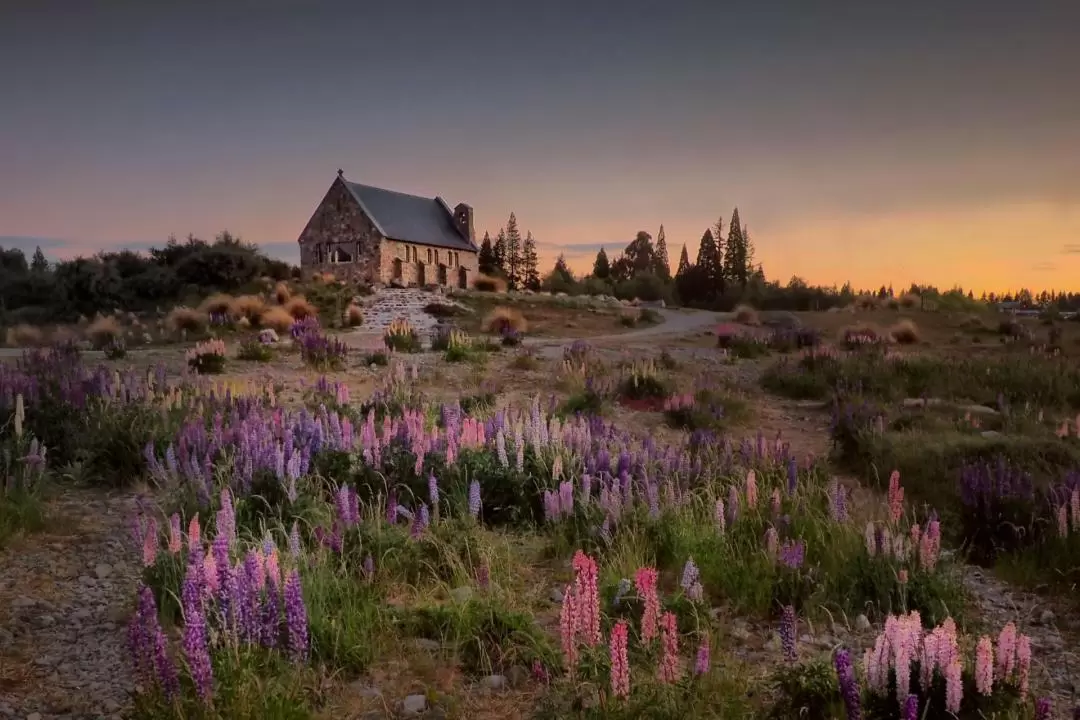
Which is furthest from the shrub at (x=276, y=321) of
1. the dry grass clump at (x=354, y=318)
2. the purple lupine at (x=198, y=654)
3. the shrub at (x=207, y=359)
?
the purple lupine at (x=198, y=654)

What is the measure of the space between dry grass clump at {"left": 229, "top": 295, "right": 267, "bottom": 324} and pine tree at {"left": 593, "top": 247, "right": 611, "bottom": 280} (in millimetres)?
46714

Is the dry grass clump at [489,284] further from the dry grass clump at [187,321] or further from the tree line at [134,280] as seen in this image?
the dry grass clump at [187,321]

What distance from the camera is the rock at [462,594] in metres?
4.11

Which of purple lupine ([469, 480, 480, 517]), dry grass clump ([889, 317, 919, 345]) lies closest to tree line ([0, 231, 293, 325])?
dry grass clump ([889, 317, 919, 345])

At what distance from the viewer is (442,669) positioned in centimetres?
356

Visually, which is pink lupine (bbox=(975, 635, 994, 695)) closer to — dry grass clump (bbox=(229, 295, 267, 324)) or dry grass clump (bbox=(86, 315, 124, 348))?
dry grass clump (bbox=(86, 315, 124, 348))

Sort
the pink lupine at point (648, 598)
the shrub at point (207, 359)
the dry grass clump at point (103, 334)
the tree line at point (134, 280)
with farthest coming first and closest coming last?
the tree line at point (134, 280), the dry grass clump at point (103, 334), the shrub at point (207, 359), the pink lupine at point (648, 598)

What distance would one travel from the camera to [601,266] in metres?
70.6

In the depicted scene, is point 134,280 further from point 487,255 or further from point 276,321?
point 487,255

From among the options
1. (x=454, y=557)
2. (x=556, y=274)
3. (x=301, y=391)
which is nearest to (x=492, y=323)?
(x=301, y=391)

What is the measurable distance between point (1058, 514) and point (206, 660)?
502 centimetres

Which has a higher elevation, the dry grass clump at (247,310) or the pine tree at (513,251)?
the pine tree at (513,251)

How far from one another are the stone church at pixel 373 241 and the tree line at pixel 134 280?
7.88ft

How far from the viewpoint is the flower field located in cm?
300
